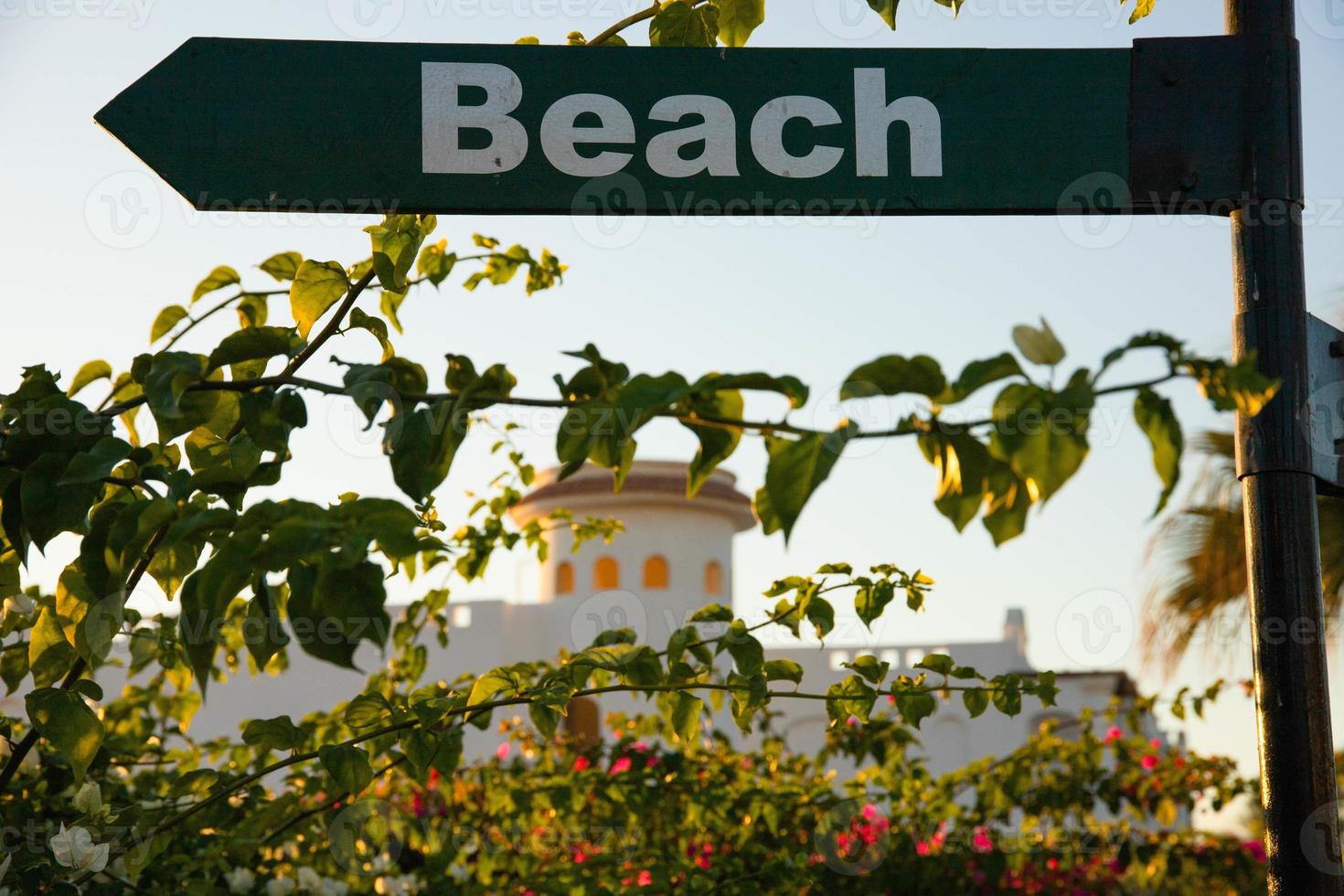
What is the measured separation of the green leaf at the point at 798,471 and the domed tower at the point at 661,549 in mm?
19116

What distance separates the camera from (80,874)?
5.88ft

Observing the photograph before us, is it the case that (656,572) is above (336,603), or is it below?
above

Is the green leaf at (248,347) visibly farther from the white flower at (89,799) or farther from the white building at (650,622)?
the white building at (650,622)

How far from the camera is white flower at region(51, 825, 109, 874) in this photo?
5.69ft

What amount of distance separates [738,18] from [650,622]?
16.3 meters

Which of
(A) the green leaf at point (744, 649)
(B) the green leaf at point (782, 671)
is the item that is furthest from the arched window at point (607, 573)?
Result: (A) the green leaf at point (744, 649)

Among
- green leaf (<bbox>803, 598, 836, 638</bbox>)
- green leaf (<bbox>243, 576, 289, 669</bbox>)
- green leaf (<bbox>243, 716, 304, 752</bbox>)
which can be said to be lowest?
green leaf (<bbox>243, 716, 304, 752</bbox>)

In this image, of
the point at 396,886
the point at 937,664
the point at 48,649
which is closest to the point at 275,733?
the point at 48,649

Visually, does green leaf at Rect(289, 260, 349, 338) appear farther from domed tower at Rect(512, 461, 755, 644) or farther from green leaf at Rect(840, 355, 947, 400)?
domed tower at Rect(512, 461, 755, 644)

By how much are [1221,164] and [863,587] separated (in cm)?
85

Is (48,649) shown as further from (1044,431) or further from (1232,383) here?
(1232,383)

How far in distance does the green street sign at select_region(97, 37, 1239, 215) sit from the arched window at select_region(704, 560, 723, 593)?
19.9 meters

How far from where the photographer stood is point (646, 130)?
58.3 inches

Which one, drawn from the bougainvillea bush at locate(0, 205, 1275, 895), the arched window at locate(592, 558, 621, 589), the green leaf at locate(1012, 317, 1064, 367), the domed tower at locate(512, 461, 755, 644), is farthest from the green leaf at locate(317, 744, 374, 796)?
the arched window at locate(592, 558, 621, 589)
